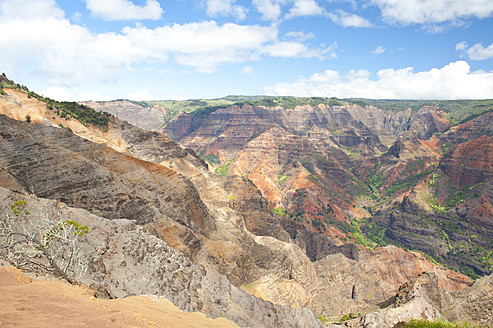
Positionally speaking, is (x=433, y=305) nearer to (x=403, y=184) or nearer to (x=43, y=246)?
(x=43, y=246)

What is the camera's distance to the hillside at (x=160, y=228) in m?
27.2

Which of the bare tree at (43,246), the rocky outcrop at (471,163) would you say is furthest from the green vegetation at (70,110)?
the rocky outcrop at (471,163)

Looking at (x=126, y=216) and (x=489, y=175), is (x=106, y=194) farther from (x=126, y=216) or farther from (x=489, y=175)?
(x=489, y=175)

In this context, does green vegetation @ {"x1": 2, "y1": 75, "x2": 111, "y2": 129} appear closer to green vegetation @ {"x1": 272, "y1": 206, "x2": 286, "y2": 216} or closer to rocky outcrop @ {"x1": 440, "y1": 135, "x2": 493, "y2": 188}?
green vegetation @ {"x1": 272, "y1": 206, "x2": 286, "y2": 216}

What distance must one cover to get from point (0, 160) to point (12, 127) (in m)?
5.90

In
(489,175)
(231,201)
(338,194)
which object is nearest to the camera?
(231,201)

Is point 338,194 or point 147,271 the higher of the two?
point 147,271

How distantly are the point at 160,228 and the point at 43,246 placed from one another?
75.9ft

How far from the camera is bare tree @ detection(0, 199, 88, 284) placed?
15180 mm

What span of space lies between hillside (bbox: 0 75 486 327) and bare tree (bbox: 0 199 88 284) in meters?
1.68

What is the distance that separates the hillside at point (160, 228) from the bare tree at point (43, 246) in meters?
1.68

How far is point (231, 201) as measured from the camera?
8500 centimetres

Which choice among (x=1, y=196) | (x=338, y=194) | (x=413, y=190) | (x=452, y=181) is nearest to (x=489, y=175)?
(x=452, y=181)

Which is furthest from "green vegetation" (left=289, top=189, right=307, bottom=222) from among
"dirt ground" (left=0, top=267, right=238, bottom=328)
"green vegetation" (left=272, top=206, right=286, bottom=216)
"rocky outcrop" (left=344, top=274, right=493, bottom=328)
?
"dirt ground" (left=0, top=267, right=238, bottom=328)
